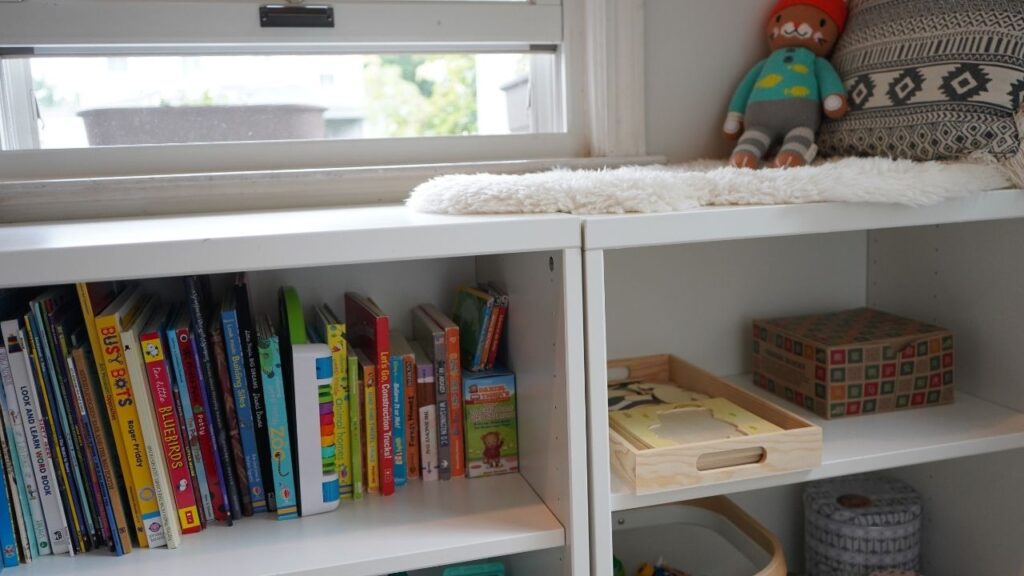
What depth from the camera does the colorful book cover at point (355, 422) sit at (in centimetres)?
102

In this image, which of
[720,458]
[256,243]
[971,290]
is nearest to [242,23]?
[256,243]

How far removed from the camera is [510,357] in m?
1.13

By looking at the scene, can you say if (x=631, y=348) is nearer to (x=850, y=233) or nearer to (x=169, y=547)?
(x=850, y=233)

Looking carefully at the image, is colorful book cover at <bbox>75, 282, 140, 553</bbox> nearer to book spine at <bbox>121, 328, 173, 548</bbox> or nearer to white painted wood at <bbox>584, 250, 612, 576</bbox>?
book spine at <bbox>121, 328, 173, 548</bbox>

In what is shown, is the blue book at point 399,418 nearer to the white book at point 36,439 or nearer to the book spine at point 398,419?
the book spine at point 398,419

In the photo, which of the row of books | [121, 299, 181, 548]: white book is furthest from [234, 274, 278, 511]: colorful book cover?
[121, 299, 181, 548]: white book

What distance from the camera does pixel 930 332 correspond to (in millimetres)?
1246

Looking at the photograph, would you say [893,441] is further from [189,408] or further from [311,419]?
[189,408]

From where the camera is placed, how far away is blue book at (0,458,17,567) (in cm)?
90

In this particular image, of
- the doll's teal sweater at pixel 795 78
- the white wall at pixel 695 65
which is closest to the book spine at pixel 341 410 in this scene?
the white wall at pixel 695 65

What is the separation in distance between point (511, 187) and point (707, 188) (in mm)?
231

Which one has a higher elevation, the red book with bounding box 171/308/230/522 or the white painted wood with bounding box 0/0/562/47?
the white painted wood with bounding box 0/0/562/47

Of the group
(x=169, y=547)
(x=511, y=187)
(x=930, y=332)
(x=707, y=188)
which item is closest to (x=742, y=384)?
(x=930, y=332)

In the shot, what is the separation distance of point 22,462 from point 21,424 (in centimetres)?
4
